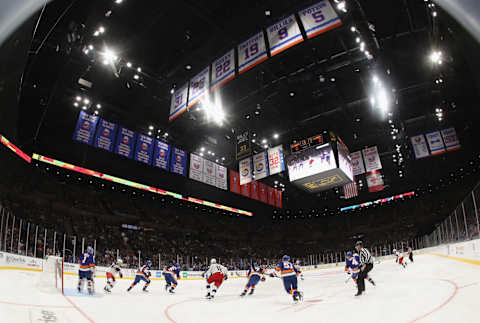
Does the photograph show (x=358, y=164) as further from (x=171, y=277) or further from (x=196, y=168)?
(x=171, y=277)

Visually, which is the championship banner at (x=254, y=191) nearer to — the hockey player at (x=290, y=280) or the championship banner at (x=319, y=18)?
the hockey player at (x=290, y=280)

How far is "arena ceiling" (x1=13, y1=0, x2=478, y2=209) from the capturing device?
991cm

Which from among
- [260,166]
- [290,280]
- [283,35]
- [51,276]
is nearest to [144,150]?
[260,166]

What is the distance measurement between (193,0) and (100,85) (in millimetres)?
6038

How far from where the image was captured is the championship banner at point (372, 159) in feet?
50.2

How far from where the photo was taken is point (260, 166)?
14336 millimetres

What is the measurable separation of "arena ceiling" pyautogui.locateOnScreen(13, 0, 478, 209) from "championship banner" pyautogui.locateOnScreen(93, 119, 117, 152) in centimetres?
137

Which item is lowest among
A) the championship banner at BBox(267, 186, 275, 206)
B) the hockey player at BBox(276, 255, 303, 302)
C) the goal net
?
the hockey player at BBox(276, 255, 303, 302)

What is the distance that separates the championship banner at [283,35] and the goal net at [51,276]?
Answer: 6938 mm

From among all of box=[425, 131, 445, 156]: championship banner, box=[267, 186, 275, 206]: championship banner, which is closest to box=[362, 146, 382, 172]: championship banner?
box=[425, 131, 445, 156]: championship banner

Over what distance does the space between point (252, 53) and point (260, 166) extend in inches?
275

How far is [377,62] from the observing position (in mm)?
11398

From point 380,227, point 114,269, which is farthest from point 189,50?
point 380,227

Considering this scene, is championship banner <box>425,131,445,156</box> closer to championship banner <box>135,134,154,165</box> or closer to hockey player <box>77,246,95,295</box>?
championship banner <box>135,134,154,165</box>
